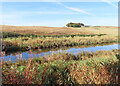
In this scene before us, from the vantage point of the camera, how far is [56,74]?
4.22 m

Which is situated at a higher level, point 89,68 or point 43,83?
point 89,68

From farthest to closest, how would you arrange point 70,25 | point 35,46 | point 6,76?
point 70,25, point 35,46, point 6,76

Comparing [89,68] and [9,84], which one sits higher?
[89,68]

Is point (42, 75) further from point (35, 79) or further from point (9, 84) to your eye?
point (9, 84)

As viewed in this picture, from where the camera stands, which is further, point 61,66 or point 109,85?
point 61,66

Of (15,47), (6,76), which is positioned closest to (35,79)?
(6,76)

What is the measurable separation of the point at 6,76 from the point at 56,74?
5.21ft

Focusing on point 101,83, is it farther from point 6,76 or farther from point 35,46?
point 35,46

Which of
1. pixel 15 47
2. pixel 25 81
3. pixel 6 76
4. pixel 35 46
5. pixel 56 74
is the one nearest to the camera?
pixel 25 81

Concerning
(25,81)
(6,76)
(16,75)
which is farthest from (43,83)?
(6,76)

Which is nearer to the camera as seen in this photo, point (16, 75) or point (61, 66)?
point (16, 75)

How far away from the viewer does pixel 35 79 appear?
12.4ft

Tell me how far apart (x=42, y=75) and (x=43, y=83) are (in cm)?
25

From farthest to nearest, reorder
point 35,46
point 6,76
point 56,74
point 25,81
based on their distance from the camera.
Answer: point 35,46
point 56,74
point 6,76
point 25,81
